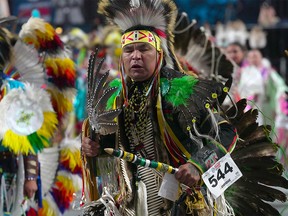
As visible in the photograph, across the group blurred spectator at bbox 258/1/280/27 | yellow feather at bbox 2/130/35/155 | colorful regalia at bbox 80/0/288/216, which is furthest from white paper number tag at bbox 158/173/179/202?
blurred spectator at bbox 258/1/280/27

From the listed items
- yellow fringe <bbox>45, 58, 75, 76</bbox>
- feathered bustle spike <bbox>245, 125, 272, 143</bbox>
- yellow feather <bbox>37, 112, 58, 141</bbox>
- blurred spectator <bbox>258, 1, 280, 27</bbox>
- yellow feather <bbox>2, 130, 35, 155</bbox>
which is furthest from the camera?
blurred spectator <bbox>258, 1, 280, 27</bbox>

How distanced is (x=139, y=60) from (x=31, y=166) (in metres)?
2.04

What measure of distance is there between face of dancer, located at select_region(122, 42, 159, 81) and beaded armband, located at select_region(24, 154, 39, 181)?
6.24 feet

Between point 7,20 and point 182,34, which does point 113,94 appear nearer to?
point 7,20

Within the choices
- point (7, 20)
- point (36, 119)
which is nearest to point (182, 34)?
point (7, 20)

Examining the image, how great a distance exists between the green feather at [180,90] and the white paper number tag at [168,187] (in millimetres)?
352

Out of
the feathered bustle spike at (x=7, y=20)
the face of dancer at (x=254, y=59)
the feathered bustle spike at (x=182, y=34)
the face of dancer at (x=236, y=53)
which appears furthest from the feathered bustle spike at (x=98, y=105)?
the face of dancer at (x=254, y=59)

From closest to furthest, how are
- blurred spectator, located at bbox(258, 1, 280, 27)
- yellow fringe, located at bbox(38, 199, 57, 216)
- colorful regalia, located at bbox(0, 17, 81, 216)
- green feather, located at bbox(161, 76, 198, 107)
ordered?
green feather, located at bbox(161, 76, 198, 107), colorful regalia, located at bbox(0, 17, 81, 216), yellow fringe, located at bbox(38, 199, 57, 216), blurred spectator, located at bbox(258, 1, 280, 27)

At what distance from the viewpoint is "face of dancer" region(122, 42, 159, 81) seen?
407 centimetres

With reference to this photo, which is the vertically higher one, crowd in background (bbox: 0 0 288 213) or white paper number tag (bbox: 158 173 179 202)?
white paper number tag (bbox: 158 173 179 202)

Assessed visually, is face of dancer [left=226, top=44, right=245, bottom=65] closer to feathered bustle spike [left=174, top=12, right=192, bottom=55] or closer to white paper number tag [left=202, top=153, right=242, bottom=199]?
feathered bustle spike [left=174, top=12, right=192, bottom=55]

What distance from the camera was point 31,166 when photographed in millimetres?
5840

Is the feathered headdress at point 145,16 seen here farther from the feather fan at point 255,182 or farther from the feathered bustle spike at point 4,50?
the feathered bustle spike at point 4,50

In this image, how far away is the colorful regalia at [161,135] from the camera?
3.96 metres
